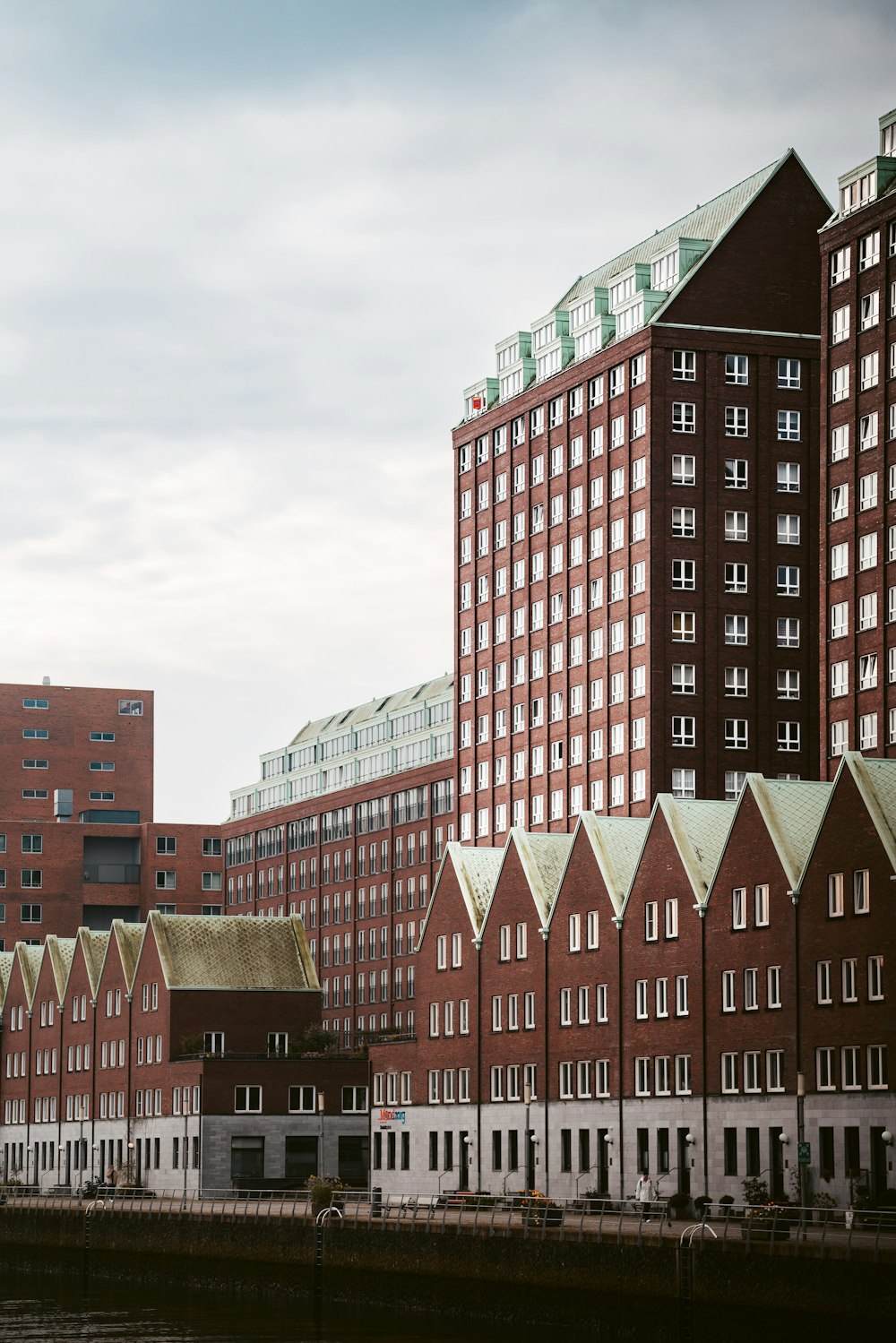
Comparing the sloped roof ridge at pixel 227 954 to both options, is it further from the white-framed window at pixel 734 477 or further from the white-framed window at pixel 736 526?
the white-framed window at pixel 734 477

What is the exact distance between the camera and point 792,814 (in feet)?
300

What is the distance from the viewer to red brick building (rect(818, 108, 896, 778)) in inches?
4646

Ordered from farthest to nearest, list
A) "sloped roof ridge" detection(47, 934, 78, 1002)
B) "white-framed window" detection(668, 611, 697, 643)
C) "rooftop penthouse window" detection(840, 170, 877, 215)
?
1. "sloped roof ridge" detection(47, 934, 78, 1002)
2. "white-framed window" detection(668, 611, 697, 643)
3. "rooftop penthouse window" detection(840, 170, 877, 215)

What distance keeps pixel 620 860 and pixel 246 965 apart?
41.2 metres

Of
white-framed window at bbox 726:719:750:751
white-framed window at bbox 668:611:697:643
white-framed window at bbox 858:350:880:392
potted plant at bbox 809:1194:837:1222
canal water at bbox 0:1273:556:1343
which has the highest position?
white-framed window at bbox 858:350:880:392

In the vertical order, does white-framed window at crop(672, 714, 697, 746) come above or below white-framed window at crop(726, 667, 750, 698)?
below

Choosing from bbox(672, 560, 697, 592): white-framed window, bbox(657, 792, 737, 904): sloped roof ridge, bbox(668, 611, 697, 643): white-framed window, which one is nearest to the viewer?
bbox(657, 792, 737, 904): sloped roof ridge

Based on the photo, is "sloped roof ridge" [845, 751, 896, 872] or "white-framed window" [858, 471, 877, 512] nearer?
"sloped roof ridge" [845, 751, 896, 872]

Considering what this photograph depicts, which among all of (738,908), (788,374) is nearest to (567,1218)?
(738,908)

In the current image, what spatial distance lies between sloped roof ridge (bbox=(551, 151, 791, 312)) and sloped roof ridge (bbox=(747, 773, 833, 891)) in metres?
52.8

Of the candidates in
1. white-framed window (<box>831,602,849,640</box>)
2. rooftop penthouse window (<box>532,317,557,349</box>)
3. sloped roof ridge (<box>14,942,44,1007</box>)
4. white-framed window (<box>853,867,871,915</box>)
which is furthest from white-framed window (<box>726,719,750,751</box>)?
sloped roof ridge (<box>14,942,44,1007</box>)

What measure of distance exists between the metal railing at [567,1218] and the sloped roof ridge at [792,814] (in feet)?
45.9

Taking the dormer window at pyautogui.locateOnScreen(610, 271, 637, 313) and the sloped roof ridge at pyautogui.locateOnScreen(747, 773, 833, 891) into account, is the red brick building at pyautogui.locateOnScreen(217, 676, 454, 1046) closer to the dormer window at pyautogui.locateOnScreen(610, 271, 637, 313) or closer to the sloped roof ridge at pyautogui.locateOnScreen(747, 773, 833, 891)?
the dormer window at pyautogui.locateOnScreen(610, 271, 637, 313)

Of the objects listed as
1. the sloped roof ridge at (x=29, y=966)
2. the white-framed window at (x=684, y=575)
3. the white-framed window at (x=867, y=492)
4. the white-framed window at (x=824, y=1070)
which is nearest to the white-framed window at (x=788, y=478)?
the white-framed window at (x=684, y=575)
